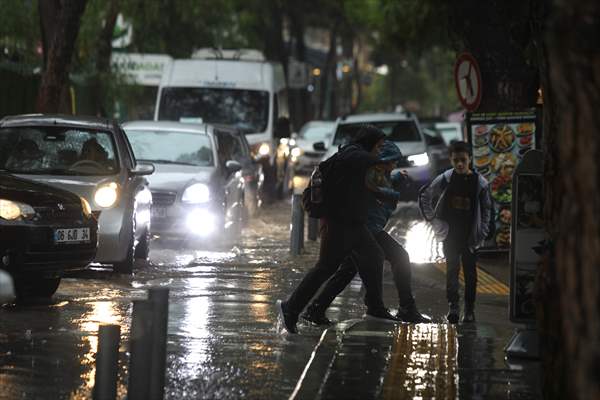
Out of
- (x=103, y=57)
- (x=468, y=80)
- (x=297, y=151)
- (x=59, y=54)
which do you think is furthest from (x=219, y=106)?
(x=297, y=151)

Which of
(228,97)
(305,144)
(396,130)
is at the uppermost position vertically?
(228,97)

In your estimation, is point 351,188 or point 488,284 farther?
point 488,284

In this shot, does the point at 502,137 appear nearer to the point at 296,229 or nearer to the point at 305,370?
the point at 296,229

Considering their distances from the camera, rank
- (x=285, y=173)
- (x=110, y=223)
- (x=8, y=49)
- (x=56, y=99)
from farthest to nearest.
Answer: (x=285, y=173)
(x=8, y=49)
(x=56, y=99)
(x=110, y=223)

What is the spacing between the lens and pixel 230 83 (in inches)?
1073

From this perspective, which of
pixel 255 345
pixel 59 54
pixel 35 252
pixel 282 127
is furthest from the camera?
pixel 282 127

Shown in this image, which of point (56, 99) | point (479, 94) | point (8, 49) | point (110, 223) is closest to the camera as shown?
point (110, 223)

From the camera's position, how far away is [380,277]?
11750 millimetres

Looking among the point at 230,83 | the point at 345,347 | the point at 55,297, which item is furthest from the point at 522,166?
the point at 230,83

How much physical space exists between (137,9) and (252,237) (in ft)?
44.8

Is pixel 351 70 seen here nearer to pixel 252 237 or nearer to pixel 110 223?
pixel 252 237

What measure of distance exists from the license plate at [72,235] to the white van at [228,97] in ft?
46.2

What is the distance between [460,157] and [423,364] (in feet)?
8.79

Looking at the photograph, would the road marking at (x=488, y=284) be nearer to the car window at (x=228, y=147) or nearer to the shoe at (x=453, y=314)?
the shoe at (x=453, y=314)
